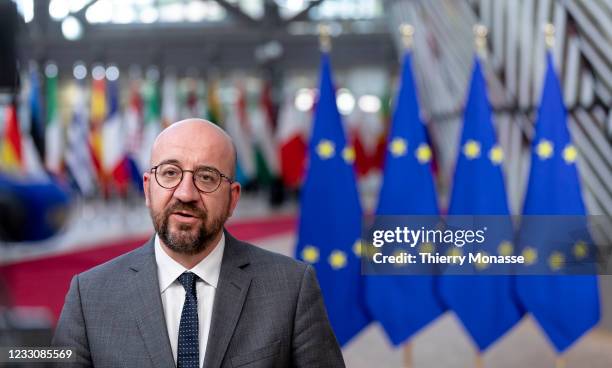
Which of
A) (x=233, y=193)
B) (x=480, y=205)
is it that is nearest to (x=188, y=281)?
(x=233, y=193)

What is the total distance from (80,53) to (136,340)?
19.6m

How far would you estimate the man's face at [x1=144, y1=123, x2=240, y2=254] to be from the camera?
1743mm

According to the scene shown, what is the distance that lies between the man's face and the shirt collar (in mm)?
83

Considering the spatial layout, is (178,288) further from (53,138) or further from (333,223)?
(53,138)

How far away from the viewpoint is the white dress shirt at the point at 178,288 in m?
1.83

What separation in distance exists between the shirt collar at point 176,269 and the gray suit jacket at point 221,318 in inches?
0.8

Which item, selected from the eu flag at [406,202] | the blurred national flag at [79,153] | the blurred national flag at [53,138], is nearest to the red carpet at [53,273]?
the blurred national flag at [79,153]

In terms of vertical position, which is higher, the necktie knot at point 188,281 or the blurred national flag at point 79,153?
the necktie knot at point 188,281

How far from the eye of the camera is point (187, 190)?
1.73 meters

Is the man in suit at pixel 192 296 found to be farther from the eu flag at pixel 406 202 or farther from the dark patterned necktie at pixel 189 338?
the eu flag at pixel 406 202

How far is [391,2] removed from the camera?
16.6 meters

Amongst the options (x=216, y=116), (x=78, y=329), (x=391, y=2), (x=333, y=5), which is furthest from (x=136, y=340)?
(x=333, y=5)

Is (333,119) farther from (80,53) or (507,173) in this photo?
(80,53)

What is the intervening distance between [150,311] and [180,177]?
0.34 meters
